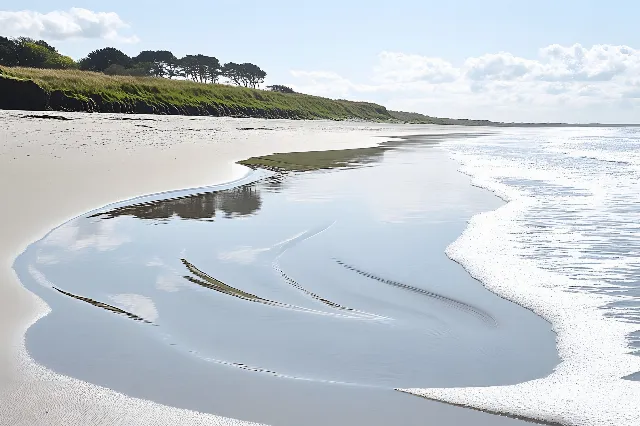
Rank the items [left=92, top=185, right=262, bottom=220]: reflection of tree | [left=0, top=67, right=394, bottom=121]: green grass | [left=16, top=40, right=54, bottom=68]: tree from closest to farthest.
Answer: [left=92, top=185, right=262, bottom=220]: reflection of tree < [left=0, top=67, right=394, bottom=121]: green grass < [left=16, top=40, right=54, bottom=68]: tree

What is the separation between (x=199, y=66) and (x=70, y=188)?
8957cm

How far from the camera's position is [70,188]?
447 inches

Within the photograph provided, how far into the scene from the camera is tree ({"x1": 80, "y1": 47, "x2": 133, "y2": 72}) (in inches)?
3255

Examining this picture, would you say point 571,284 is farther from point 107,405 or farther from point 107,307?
point 107,405

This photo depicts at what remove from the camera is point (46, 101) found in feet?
117

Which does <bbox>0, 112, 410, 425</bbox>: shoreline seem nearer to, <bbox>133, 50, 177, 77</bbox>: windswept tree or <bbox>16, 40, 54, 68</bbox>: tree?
<bbox>16, 40, 54, 68</bbox>: tree

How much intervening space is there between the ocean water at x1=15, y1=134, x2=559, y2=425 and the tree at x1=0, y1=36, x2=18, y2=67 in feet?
206

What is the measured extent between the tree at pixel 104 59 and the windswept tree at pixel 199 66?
37.2 ft

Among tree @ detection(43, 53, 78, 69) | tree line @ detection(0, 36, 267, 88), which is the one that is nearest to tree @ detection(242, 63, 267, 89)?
tree line @ detection(0, 36, 267, 88)

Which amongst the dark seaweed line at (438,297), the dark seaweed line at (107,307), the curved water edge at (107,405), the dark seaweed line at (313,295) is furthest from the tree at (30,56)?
the curved water edge at (107,405)

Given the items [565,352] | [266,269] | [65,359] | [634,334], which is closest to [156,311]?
[65,359]

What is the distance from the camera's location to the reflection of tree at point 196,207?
9.63 m

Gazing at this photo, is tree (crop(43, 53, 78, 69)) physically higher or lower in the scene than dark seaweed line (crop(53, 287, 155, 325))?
higher

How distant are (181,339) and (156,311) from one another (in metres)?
0.72
